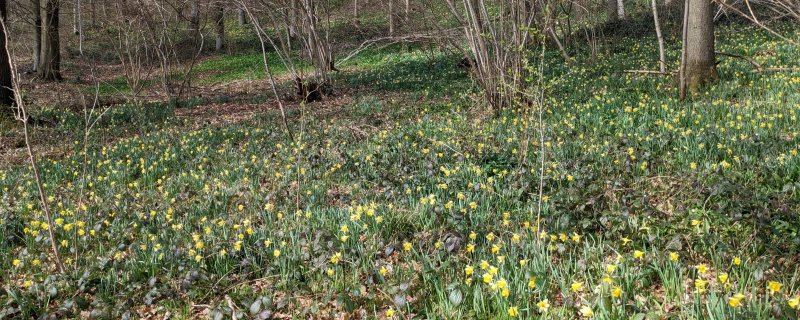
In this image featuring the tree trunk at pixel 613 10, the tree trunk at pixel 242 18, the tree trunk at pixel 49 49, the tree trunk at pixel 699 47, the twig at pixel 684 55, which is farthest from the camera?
the tree trunk at pixel 242 18

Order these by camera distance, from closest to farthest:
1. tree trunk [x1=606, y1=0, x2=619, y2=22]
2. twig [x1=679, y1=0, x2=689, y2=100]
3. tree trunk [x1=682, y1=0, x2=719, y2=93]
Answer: twig [x1=679, y1=0, x2=689, y2=100], tree trunk [x1=682, y1=0, x2=719, y2=93], tree trunk [x1=606, y1=0, x2=619, y2=22]

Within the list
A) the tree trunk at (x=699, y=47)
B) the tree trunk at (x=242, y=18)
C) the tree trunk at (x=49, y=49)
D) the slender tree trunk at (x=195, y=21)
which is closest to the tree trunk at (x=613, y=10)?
the tree trunk at (x=699, y=47)

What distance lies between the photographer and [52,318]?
300 cm

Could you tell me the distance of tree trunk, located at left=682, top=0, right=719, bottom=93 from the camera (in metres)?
7.32

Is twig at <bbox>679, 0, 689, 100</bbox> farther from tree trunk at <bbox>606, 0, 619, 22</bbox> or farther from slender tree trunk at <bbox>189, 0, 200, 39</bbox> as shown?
tree trunk at <bbox>606, 0, 619, 22</bbox>

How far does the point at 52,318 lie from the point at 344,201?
2.32 m

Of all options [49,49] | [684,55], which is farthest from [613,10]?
[49,49]

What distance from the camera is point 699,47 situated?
7461 mm

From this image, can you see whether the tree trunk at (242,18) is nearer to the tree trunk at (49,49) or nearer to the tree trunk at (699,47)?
the tree trunk at (49,49)

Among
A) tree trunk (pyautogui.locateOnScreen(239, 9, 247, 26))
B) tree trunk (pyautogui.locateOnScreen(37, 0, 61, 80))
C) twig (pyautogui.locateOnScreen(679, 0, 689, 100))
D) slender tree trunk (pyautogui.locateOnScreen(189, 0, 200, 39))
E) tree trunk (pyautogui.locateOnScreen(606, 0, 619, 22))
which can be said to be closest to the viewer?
twig (pyautogui.locateOnScreen(679, 0, 689, 100))

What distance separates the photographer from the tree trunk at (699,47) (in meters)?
7.32

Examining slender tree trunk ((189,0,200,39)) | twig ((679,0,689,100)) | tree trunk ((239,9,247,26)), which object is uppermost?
tree trunk ((239,9,247,26))

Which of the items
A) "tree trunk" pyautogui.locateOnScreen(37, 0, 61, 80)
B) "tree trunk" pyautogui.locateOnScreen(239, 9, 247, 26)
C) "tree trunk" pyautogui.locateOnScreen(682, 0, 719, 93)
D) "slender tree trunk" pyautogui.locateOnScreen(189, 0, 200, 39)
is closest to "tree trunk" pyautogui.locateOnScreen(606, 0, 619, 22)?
"tree trunk" pyautogui.locateOnScreen(682, 0, 719, 93)

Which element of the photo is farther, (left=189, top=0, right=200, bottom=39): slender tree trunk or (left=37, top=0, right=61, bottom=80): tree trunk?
(left=37, top=0, right=61, bottom=80): tree trunk
